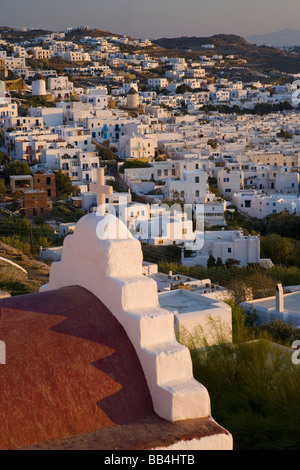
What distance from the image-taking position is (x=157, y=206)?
2467cm

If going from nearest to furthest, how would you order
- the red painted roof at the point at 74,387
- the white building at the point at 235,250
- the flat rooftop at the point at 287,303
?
the red painted roof at the point at 74,387, the flat rooftop at the point at 287,303, the white building at the point at 235,250

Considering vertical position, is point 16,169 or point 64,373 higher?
point 64,373

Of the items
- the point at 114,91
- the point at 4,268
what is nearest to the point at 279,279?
the point at 4,268

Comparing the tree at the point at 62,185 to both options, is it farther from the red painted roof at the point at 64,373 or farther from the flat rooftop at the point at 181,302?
the red painted roof at the point at 64,373

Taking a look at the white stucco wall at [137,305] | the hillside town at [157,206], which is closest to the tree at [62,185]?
the hillside town at [157,206]

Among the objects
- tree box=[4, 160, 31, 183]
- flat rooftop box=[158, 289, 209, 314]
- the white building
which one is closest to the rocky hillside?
tree box=[4, 160, 31, 183]

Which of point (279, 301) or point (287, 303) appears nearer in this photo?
point (279, 301)

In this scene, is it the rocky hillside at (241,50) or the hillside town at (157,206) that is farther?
the rocky hillside at (241,50)

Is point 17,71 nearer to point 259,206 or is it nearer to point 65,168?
point 65,168

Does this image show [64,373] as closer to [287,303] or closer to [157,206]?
[287,303]

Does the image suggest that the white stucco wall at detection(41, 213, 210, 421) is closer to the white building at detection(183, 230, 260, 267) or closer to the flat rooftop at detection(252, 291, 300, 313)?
the flat rooftop at detection(252, 291, 300, 313)

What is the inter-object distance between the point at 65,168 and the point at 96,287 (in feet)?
87.1

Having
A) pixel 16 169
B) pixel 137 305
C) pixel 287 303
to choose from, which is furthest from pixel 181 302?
pixel 16 169

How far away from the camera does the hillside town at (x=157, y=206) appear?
3646mm
